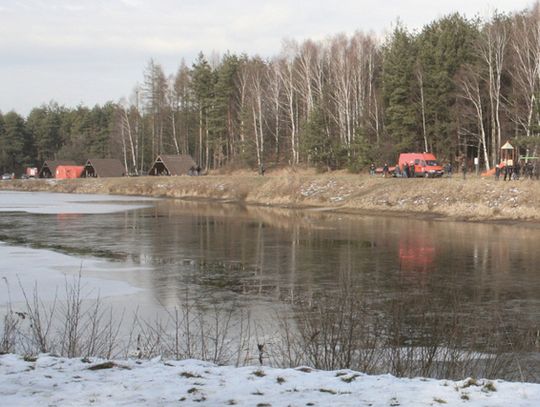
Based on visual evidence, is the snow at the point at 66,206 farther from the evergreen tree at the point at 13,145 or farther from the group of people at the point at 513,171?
the evergreen tree at the point at 13,145

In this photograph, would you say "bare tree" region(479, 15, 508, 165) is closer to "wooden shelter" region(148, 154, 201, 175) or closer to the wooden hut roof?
"wooden shelter" region(148, 154, 201, 175)

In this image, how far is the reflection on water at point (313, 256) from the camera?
1466 cm

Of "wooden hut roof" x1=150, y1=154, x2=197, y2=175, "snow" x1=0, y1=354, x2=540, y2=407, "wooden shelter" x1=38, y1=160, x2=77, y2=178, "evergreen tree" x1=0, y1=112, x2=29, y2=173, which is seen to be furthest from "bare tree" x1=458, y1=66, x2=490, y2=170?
"evergreen tree" x1=0, y1=112, x2=29, y2=173

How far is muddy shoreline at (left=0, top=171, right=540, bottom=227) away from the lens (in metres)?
36.7

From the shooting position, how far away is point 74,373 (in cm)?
672

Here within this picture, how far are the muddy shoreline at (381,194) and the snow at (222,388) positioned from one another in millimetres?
29166

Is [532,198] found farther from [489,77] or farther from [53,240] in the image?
[53,240]

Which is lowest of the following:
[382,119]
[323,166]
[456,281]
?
[456,281]

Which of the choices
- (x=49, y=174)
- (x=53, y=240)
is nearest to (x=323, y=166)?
(x=53, y=240)

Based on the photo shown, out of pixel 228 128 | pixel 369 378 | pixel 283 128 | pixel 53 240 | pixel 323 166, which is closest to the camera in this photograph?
pixel 369 378

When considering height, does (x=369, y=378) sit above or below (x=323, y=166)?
below

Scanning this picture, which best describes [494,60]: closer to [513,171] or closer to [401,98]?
[401,98]

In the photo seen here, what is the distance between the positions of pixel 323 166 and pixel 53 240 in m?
40.9

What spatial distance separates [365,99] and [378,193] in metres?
23.1
